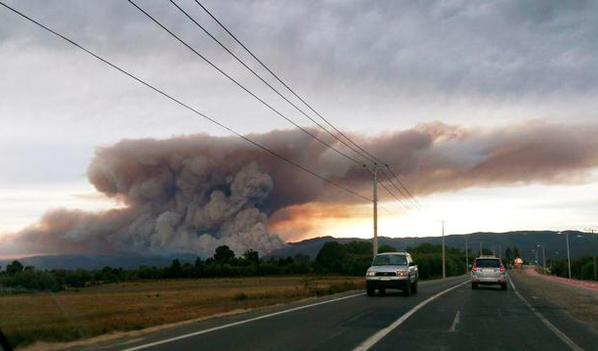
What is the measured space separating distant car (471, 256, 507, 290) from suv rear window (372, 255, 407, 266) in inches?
377

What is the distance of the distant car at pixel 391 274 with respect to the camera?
28484 millimetres

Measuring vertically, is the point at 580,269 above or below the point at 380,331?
above

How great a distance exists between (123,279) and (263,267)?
31.7 meters

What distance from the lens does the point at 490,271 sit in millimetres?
37250

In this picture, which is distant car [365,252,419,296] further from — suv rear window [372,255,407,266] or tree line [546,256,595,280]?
tree line [546,256,595,280]

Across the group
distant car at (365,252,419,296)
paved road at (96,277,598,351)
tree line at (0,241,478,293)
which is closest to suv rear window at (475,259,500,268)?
distant car at (365,252,419,296)

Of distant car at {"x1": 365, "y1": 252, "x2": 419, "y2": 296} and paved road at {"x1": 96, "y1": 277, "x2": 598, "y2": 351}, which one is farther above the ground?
distant car at {"x1": 365, "y1": 252, "x2": 419, "y2": 296}

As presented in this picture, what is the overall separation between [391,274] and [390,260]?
4.62 ft

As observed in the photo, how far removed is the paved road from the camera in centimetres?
1244

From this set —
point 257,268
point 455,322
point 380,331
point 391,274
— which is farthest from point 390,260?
point 257,268

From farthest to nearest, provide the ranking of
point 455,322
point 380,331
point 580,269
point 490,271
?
point 580,269 → point 490,271 → point 455,322 → point 380,331

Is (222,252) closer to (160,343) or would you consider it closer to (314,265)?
(314,265)

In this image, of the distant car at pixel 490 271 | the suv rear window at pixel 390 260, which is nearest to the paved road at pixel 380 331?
the suv rear window at pixel 390 260

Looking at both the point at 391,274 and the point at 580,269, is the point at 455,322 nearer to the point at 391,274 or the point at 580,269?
the point at 391,274
